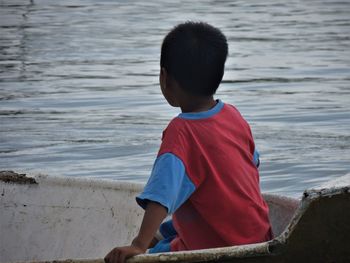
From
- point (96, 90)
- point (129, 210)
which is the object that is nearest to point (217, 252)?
point (129, 210)

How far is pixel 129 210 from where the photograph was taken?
5.30 metres

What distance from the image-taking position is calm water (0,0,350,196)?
31.0 ft

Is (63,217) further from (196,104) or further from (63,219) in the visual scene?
(196,104)

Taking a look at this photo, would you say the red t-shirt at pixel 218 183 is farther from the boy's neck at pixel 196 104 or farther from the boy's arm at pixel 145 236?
the boy's arm at pixel 145 236

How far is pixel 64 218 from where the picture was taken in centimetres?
537

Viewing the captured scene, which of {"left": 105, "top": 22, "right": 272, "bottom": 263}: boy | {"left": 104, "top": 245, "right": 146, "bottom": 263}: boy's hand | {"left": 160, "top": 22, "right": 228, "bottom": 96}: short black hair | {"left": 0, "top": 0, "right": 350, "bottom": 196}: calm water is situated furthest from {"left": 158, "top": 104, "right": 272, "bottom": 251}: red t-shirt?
{"left": 0, "top": 0, "right": 350, "bottom": 196}: calm water

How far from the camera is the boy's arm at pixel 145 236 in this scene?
12.5 feet

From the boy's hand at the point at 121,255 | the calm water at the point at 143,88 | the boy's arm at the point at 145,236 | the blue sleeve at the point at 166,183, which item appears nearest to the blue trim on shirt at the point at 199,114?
the blue sleeve at the point at 166,183

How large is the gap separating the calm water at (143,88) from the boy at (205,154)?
4318mm

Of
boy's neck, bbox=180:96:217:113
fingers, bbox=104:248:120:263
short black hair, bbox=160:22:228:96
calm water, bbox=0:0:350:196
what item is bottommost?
calm water, bbox=0:0:350:196

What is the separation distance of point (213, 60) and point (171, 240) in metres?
0.73

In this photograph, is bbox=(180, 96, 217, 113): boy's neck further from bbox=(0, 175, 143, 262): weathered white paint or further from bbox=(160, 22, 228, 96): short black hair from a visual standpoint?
bbox=(0, 175, 143, 262): weathered white paint

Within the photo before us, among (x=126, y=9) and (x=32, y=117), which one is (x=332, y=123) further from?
(x=126, y=9)

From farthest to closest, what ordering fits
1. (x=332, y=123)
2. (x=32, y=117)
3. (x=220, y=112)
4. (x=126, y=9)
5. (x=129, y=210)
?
(x=126, y=9) → (x=32, y=117) → (x=332, y=123) → (x=129, y=210) → (x=220, y=112)
